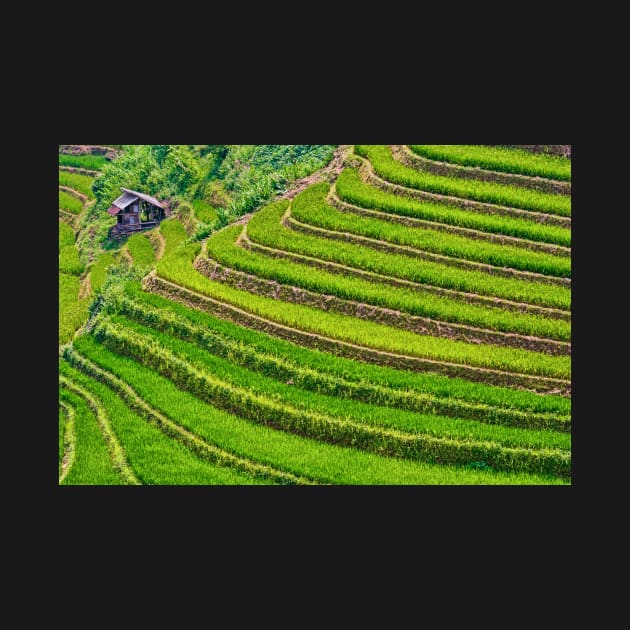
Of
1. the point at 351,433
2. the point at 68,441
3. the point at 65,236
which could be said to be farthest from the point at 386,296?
the point at 65,236

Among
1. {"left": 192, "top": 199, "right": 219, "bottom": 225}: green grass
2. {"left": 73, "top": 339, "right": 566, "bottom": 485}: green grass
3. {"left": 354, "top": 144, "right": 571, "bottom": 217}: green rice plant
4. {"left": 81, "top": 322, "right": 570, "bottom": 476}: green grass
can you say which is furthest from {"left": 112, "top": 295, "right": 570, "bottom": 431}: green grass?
{"left": 354, "top": 144, "right": 571, "bottom": 217}: green rice plant

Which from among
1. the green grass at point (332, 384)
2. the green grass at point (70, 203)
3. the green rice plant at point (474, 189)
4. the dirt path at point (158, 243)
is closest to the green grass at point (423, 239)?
the green rice plant at point (474, 189)

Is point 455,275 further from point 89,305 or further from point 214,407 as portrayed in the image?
point 89,305

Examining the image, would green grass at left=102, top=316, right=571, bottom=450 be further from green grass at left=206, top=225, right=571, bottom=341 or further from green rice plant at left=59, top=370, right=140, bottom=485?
green grass at left=206, top=225, right=571, bottom=341

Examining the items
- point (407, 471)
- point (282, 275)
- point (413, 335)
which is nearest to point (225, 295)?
point (282, 275)

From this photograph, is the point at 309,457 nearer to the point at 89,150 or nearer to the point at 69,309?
the point at 69,309
